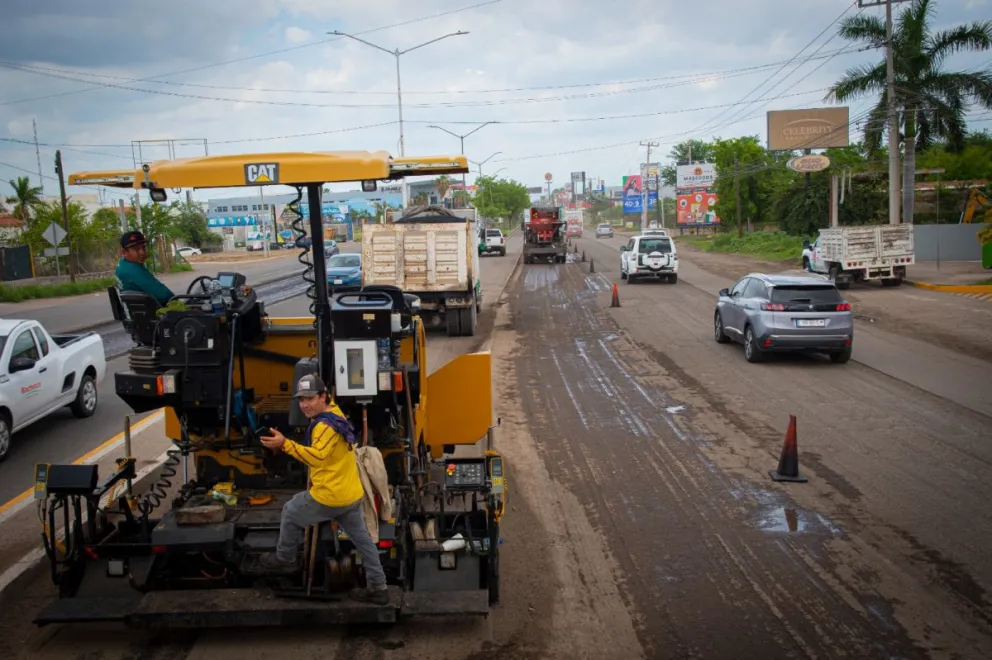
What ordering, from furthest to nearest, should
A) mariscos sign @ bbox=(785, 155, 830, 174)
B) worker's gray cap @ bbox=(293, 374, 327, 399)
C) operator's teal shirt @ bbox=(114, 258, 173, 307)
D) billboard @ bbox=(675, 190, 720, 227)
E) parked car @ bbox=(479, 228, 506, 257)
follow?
billboard @ bbox=(675, 190, 720, 227)
parked car @ bbox=(479, 228, 506, 257)
mariscos sign @ bbox=(785, 155, 830, 174)
operator's teal shirt @ bbox=(114, 258, 173, 307)
worker's gray cap @ bbox=(293, 374, 327, 399)

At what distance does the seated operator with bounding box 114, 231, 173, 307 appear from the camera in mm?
6434

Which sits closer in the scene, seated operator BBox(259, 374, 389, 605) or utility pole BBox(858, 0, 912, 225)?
seated operator BBox(259, 374, 389, 605)

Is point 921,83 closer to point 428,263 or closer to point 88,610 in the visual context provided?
point 428,263

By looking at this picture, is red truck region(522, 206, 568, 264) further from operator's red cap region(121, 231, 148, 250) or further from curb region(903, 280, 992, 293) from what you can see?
operator's red cap region(121, 231, 148, 250)

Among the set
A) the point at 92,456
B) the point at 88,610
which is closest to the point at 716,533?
the point at 88,610

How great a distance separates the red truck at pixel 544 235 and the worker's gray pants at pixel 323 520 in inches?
1692

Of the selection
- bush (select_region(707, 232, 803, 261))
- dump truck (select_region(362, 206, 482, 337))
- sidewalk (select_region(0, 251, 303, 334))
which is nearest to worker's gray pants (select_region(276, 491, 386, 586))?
dump truck (select_region(362, 206, 482, 337))

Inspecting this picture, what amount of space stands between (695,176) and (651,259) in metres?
59.6

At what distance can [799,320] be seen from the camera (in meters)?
15.2

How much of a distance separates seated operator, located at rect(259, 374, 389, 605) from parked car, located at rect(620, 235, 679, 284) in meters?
27.9

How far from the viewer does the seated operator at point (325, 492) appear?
519cm

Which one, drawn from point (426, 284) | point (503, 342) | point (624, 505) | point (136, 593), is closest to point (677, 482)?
point (624, 505)

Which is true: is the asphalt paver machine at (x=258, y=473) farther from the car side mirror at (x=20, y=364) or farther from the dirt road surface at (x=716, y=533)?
the car side mirror at (x=20, y=364)

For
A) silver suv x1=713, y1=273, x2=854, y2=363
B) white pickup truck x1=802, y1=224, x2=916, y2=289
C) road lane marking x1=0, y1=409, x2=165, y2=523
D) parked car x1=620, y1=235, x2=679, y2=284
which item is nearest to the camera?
road lane marking x1=0, y1=409, x2=165, y2=523
